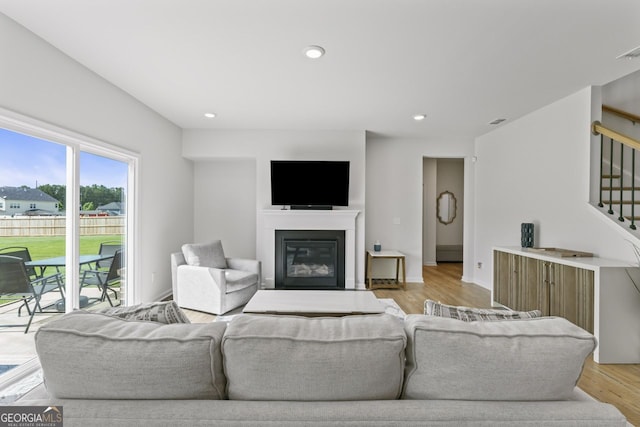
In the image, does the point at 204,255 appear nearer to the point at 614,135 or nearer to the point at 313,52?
the point at 313,52

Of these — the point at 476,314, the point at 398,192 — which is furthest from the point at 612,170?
the point at 476,314

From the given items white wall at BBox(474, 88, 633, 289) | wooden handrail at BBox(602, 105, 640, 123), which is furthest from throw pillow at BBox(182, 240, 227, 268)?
wooden handrail at BBox(602, 105, 640, 123)

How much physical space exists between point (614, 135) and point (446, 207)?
15.3 feet

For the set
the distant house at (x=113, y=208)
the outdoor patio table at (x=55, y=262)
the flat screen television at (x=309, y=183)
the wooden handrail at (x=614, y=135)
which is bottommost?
the outdoor patio table at (x=55, y=262)

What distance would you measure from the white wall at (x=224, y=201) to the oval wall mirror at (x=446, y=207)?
4.64 metres

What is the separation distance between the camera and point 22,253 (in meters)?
2.30

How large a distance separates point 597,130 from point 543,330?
325 cm

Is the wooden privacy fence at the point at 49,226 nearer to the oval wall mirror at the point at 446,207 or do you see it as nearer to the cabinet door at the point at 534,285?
the cabinet door at the point at 534,285

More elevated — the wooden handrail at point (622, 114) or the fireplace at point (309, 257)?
the wooden handrail at point (622, 114)

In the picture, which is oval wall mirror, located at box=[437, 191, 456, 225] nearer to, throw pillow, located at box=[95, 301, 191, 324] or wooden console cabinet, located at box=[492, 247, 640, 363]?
wooden console cabinet, located at box=[492, 247, 640, 363]

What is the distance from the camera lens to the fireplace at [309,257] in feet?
15.5

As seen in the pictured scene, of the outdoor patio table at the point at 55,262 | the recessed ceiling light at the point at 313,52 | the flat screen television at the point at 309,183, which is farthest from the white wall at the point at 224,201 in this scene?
the recessed ceiling light at the point at 313,52

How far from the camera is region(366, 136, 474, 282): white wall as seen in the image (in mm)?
5316

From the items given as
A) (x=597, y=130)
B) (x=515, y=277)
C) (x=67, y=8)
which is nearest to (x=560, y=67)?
(x=597, y=130)
